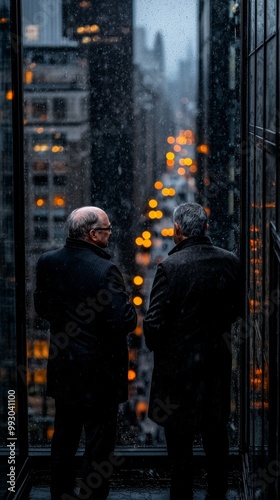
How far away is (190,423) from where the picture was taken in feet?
12.6

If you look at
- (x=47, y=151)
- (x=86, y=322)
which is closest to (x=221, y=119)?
(x=47, y=151)

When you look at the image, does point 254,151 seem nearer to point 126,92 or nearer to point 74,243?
point 74,243

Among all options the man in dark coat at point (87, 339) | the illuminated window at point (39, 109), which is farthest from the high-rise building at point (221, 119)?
the man in dark coat at point (87, 339)

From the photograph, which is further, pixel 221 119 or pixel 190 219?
pixel 221 119

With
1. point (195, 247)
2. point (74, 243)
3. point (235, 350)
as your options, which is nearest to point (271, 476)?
point (195, 247)

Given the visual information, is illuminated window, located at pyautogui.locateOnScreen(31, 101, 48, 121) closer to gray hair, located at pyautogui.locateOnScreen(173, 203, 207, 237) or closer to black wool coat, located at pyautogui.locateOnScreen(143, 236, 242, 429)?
gray hair, located at pyautogui.locateOnScreen(173, 203, 207, 237)

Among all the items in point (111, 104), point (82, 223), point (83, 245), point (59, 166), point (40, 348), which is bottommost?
point (40, 348)

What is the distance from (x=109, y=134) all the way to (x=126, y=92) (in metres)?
0.29

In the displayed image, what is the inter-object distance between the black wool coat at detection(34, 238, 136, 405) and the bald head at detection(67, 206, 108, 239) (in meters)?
0.06

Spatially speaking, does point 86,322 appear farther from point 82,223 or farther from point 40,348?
point 40,348

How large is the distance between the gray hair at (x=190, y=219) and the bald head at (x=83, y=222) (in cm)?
39

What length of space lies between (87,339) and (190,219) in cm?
77

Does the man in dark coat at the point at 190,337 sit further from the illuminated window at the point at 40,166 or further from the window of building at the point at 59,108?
the window of building at the point at 59,108

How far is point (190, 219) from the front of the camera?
12.7 ft
